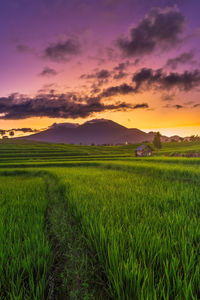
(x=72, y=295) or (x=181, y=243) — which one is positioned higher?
(x=181, y=243)

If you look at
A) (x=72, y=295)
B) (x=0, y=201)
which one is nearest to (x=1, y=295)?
(x=72, y=295)

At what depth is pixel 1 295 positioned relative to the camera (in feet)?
4.25

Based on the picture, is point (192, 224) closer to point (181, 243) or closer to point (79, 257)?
point (181, 243)

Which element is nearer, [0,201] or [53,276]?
[53,276]

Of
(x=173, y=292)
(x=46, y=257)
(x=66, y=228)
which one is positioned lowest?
(x=66, y=228)

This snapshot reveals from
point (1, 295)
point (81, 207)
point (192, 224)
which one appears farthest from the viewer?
point (81, 207)

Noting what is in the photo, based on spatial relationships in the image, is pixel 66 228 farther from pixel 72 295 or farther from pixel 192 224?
pixel 192 224

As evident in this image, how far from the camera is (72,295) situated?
1.39m

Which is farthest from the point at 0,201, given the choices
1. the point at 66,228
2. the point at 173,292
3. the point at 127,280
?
the point at 173,292

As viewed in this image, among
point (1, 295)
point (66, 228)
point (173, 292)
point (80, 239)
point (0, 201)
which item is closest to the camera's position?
point (173, 292)

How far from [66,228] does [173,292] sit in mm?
2101

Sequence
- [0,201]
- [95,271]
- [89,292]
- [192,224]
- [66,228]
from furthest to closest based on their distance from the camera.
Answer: [0,201], [66,228], [192,224], [95,271], [89,292]

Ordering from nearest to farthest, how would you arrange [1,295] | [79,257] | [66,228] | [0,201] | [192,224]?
[1,295]
[79,257]
[192,224]
[66,228]
[0,201]

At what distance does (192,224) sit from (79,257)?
1725 mm
